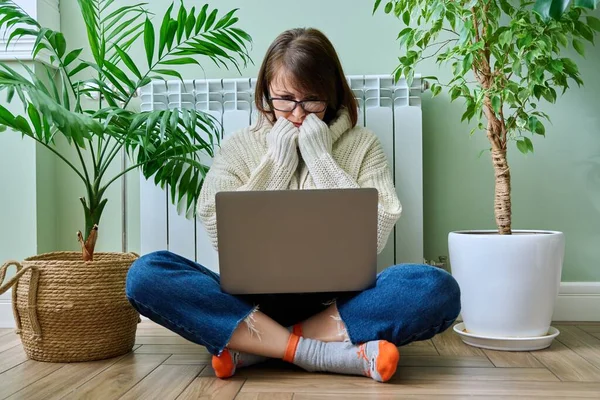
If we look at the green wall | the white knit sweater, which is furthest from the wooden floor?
the green wall

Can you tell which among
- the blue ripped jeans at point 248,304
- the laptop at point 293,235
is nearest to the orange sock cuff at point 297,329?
the blue ripped jeans at point 248,304

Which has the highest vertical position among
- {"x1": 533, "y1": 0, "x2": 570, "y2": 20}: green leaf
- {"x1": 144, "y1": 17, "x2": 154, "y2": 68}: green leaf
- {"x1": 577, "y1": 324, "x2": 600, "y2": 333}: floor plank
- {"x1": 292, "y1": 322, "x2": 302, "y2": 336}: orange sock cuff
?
{"x1": 144, "y1": 17, "x2": 154, "y2": 68}: green leaf

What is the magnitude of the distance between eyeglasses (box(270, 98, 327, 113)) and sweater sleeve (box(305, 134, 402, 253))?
0.12m

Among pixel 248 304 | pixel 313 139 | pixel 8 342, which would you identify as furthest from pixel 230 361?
pixel 8 342

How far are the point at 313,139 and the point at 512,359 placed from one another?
0.69m

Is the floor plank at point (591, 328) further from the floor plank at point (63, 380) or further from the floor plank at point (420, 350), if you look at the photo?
the floor plank at point (63, 380)

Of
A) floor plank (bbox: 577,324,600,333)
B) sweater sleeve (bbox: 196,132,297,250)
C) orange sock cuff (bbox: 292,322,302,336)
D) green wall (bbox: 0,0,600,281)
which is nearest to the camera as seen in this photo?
orange sock cuff (bbox: 292,322,302,336)

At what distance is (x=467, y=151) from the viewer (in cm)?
202

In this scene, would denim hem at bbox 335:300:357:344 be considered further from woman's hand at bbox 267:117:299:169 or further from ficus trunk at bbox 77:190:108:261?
ficus trunk at bbox 77:190:108:261

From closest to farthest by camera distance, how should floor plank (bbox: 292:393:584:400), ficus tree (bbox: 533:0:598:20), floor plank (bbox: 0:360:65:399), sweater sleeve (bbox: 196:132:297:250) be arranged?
ficus tree (bbox: 533:0:598:20), floor plank (bbox: 292:393:584:400), floor plank (bbox: 0:360:65:399), sweater sleeve (bbox: 196:132:297:250)

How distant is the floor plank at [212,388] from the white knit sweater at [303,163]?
1.04ft

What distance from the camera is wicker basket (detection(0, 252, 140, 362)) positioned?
147cm

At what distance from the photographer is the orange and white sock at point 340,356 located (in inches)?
50.3

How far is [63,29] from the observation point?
6.89 feet
